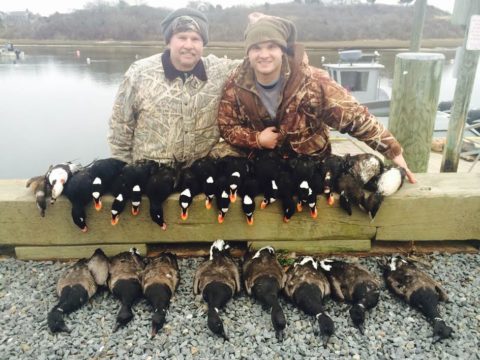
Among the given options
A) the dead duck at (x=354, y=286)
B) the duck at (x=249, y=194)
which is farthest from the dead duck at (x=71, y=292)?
the dead duck at (x=354, y=286)

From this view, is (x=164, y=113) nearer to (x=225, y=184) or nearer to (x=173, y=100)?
(x=173, y=100)

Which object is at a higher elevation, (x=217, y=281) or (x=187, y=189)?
(x=187, y=189)

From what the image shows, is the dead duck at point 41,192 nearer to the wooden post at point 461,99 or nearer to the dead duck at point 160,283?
the dead duck at point 160,283

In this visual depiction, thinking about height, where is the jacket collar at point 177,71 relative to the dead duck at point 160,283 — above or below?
above

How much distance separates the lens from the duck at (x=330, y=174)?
4168mm

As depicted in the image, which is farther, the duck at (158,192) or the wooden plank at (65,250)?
the wooden plank at (65,250)

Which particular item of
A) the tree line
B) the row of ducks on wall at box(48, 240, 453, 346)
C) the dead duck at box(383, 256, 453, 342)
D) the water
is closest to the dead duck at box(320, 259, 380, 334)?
the row of ducks on wall at box(48, 240, 453, 346)

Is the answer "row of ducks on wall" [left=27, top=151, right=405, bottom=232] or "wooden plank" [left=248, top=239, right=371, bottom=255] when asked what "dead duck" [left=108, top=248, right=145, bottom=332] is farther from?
"wooden plank" [left=248, top=239, right=371, bottom=255]

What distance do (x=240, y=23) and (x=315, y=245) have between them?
47845 millimetres

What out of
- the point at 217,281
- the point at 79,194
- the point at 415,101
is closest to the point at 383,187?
the point at 415,101

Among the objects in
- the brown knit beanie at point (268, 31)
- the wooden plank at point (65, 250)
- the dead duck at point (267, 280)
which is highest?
the brown knit beanie at point (268, 31)

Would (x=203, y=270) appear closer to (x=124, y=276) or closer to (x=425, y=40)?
(x=124, y=276)

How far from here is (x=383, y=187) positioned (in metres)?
4.17

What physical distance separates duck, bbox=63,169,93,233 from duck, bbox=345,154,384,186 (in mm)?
2517
